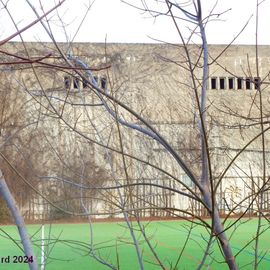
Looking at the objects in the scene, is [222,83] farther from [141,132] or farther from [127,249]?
[141,132]

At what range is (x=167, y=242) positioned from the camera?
1335cm

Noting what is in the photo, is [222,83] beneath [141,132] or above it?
above

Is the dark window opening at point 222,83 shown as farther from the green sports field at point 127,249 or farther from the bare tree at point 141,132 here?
the bare tree at point 141,132

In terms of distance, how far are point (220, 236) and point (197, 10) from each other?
65 centimetres

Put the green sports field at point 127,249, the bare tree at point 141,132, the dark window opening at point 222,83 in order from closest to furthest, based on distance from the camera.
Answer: the bare tree at point 141,132 < the green sports field at point 127,249 < the dark window opening at point 222,83

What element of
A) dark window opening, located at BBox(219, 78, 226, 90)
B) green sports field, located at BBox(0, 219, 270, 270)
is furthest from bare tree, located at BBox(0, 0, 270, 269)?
dark window opening, located at BBox(219, 78, 226, 90)

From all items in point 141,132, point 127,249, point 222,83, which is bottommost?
point 127,249

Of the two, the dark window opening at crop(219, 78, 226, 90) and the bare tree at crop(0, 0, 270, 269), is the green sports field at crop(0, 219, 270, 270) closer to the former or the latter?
the bare tree at crop(0, 0, 270, 269)

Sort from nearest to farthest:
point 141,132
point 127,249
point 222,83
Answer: point 141,132, point 127,249, point 222,83

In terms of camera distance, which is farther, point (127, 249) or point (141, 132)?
point (127, 249)

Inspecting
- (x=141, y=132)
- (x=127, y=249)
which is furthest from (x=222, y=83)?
(x=141, y=132)

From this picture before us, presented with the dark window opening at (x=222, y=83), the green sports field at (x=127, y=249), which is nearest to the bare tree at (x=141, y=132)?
the green sports field at (x=127, y=249)

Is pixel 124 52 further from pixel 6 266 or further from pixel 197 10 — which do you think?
pixel 197 10

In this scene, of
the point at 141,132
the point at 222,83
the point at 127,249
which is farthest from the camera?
the point at 222,83
